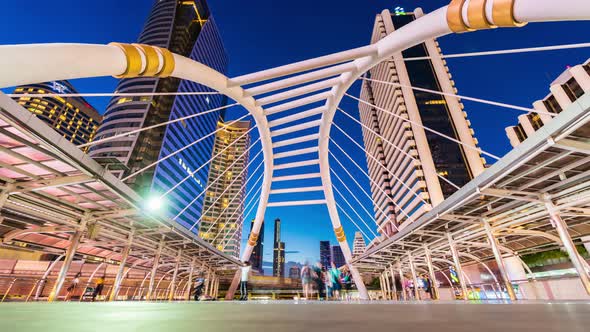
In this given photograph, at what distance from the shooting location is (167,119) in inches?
3046

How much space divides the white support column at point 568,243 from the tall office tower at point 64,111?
485 ft

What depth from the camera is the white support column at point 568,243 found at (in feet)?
27.8

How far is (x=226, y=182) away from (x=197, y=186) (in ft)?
143

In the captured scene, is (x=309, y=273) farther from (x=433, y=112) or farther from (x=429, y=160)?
(x=433, y=112)

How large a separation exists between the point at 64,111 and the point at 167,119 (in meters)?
85.6

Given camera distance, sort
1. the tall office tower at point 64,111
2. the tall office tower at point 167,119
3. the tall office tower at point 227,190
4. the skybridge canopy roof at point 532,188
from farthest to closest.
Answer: the tall office tower at point 227,190 < the tall office tower at point 64,111 < the tall office tower at point 167,119 < the skybridge canopy roof at point 532,188

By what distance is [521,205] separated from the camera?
10.9 meters

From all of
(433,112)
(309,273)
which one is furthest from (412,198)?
(309,273)

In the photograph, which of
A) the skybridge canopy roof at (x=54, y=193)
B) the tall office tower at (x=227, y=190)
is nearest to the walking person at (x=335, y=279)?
the skybridge canopy roof at (x=54, y=193)

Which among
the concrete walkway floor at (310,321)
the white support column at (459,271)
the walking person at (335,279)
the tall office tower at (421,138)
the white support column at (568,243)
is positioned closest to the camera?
the concrete walkway floor at (310,321)

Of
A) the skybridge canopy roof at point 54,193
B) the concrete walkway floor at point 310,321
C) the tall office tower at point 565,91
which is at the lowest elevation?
the concrete walkway floor at point 310,321

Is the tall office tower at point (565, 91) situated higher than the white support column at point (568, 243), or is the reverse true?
the tall office tower at point (565, 91)

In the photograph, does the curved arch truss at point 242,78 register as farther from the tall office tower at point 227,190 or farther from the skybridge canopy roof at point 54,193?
the tall office tower at point 227,190

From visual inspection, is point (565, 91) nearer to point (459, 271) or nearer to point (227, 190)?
point (459, 271)
